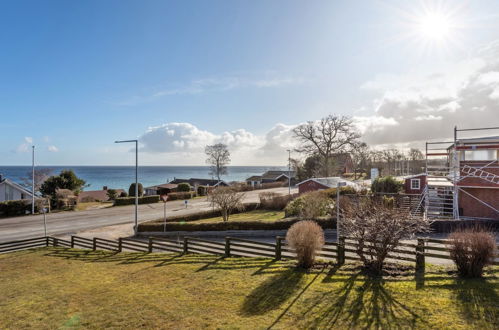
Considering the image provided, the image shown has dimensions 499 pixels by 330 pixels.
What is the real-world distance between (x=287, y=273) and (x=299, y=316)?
10.8 feet

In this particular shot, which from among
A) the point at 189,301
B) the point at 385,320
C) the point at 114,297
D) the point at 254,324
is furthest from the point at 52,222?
the point at 385,320

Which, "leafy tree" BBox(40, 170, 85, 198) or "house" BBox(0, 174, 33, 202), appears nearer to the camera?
"house" BBox(0, 174, 33, 202)

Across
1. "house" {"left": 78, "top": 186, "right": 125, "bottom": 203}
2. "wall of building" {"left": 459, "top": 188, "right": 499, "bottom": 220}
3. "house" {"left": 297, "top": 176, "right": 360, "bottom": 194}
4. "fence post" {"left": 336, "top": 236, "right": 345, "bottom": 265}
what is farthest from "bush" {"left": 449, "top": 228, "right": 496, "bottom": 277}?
"house" {"left": 78, "top": 186, "right": 125, "bottom": 203}

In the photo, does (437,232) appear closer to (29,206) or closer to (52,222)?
(52,222)

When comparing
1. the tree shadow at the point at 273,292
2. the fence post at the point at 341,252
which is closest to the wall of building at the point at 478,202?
the fence post at the point at 341,252

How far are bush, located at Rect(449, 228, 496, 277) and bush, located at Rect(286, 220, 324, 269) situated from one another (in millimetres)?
4370

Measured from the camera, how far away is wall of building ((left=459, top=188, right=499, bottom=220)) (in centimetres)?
2037

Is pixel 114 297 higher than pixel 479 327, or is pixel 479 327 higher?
pixel 479 327

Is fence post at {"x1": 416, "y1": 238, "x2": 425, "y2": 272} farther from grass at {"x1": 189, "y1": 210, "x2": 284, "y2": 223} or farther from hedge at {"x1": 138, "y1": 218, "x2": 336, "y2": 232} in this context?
grass at {"x1": 189, "y1": 210, "x2": 284, "y2": 223}

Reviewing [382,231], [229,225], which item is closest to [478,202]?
[382,231]

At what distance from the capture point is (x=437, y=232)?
1945cm

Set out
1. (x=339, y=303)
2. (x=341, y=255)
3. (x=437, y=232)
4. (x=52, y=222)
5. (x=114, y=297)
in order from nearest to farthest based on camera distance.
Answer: (x=339, y=303)
(x=114, y=297)
(x=341, y=255)
(x=437, y=232)
(x=52, y=222)

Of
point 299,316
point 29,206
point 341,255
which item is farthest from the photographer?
point 29,206

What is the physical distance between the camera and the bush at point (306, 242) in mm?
11539
